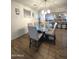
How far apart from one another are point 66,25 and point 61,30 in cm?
13

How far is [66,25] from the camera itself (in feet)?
4.93

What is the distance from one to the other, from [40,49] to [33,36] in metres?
0.23

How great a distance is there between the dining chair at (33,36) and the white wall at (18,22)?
0.08 meters

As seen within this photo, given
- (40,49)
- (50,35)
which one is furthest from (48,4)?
(40,49)

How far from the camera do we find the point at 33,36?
170 centimetres

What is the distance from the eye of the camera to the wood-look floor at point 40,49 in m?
1.55

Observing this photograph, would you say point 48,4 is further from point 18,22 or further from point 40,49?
point 40,49

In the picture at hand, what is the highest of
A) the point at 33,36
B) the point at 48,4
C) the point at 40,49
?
the point at 48,4

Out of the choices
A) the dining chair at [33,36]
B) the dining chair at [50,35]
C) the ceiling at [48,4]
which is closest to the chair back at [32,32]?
the dining chair at [33,36]

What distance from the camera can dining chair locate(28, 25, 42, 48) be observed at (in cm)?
167

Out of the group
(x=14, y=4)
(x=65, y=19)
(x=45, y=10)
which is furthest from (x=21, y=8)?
(x=65, y=19)

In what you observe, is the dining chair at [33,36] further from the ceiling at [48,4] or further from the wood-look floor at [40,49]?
the ceiling at [48,4]
